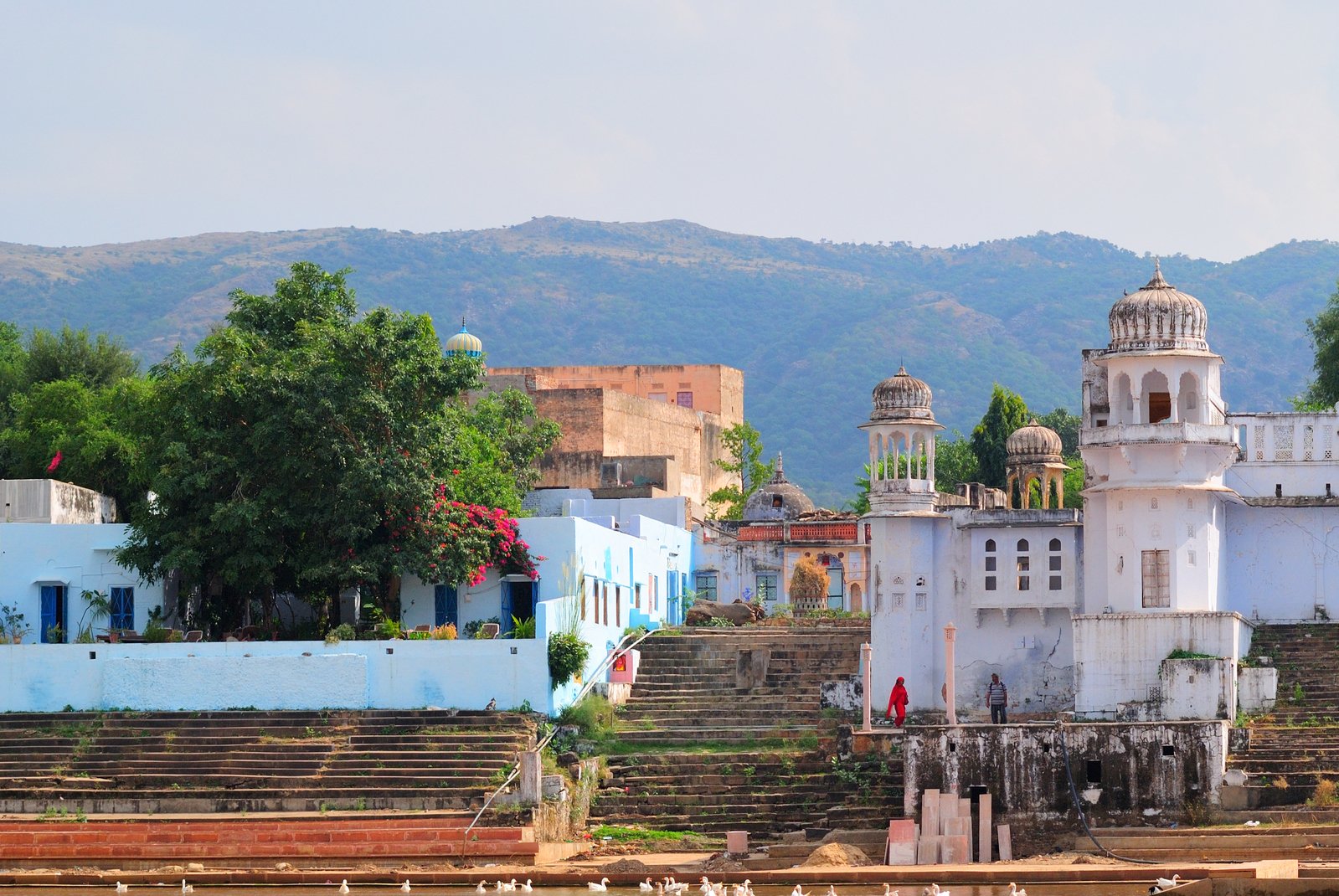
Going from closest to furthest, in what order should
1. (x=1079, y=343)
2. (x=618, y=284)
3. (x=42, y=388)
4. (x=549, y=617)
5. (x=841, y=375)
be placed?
(x=549, y=617) → (x=42, y=388) → (x=841, y=375) → (x=1079, y=343) → (x=618, y=284)

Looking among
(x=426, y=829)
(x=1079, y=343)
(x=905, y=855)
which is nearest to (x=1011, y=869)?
(x=905, y=855)

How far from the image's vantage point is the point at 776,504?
51.9 m

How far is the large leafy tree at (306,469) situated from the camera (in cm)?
3806

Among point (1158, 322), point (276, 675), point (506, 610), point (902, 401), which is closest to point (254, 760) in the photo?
point (276, 675)

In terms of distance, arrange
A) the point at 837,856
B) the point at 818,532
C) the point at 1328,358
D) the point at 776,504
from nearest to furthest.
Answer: the point at 837,856 → the point at 818,532 → the point at 776,504 → the point at 1328,358

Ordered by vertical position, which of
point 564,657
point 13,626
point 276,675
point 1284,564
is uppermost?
point 1284,564

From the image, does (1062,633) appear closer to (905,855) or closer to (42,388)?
(905,855)

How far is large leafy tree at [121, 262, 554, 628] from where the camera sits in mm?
38062

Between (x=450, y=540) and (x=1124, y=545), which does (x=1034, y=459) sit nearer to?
(x=1124, y=545)

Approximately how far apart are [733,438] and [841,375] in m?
76.7

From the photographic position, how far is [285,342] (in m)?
41.7

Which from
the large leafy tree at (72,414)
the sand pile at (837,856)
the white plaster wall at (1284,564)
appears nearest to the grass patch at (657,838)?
the sand pile at (837,856)

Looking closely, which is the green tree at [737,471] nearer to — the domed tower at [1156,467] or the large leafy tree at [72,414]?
the large leafy tree at [72,414]

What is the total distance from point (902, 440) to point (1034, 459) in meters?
3.58
